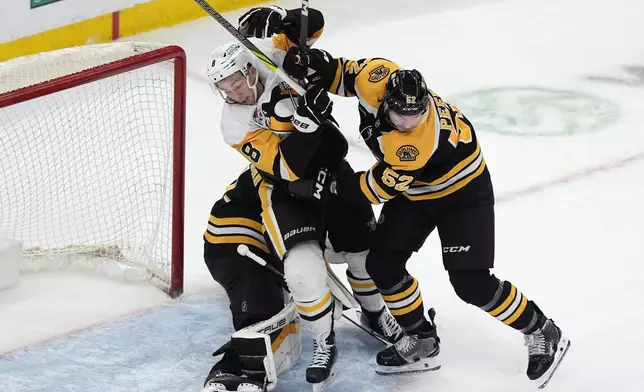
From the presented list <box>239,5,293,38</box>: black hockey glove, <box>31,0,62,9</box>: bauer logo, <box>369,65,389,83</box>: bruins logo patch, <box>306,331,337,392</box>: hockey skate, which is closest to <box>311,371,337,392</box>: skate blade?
<box>306,331,337,392</box>: hockey skate

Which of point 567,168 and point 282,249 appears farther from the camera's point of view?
point 567,168

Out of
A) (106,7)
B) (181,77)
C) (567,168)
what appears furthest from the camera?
(106,7)

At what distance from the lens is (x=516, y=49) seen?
586cm

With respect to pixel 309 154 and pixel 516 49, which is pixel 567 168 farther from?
pixel 309 154

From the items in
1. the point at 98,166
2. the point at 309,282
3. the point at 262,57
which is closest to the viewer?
the point at 262,57

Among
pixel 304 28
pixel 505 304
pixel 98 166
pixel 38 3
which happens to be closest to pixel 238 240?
pixel 304 28

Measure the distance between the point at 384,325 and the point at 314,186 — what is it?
0.53 meters

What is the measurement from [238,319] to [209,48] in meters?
2.57

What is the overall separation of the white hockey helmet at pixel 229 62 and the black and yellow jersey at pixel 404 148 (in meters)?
0.22

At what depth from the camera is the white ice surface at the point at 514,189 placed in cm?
340

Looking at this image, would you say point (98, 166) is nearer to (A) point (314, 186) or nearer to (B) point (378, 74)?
(A) point (314, 186)

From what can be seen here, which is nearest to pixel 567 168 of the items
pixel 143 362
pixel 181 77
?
pixel 181 77

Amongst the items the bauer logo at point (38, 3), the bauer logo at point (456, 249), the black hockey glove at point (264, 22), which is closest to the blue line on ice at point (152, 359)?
the bauer logo at point (456, 249)

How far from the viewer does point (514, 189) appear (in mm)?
4434
